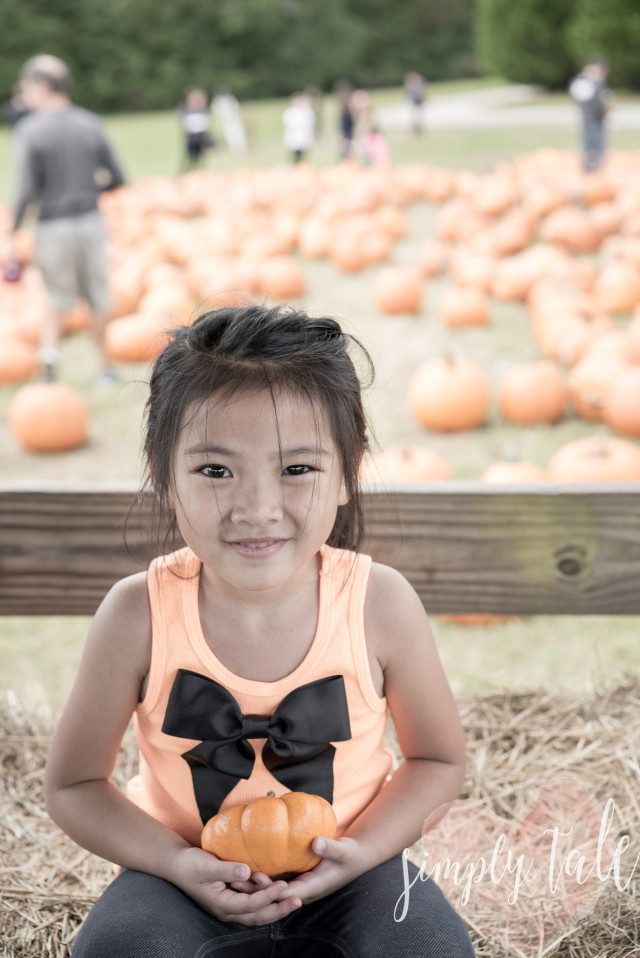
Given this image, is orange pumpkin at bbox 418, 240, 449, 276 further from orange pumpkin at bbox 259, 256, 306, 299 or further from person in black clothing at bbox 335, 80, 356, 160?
person in black clothing at bbox 335, 80, 356, 160

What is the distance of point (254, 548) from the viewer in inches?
53.2

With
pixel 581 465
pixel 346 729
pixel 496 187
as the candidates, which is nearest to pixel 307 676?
pixel 346 729

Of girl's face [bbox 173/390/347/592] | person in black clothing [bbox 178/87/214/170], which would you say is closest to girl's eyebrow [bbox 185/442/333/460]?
girl's face [bbox 173/390/347/592]

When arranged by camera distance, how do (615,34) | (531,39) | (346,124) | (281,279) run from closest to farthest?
(281,279) → (346,124) → (615,34) → (531,39)

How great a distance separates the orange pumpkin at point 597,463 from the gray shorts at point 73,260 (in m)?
3.38

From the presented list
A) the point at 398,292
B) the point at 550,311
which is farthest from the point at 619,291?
the point at 398,292

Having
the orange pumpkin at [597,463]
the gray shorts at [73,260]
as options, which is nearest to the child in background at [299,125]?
the gray shorts at [73,260]

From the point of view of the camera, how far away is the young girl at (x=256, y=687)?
1.35m

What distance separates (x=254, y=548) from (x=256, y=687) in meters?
0.23

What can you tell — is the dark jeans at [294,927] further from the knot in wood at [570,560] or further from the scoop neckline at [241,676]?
the knot in wood at [570,560]

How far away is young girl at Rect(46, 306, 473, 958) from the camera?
4.42 feet

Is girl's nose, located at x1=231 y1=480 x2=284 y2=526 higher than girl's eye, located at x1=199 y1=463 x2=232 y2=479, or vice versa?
girl's eye, located at x1=199 y1=463 x2=232 y2=479

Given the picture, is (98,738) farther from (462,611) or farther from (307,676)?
(462,611)

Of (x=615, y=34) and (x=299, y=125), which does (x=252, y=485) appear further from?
(x=615, y=34)
